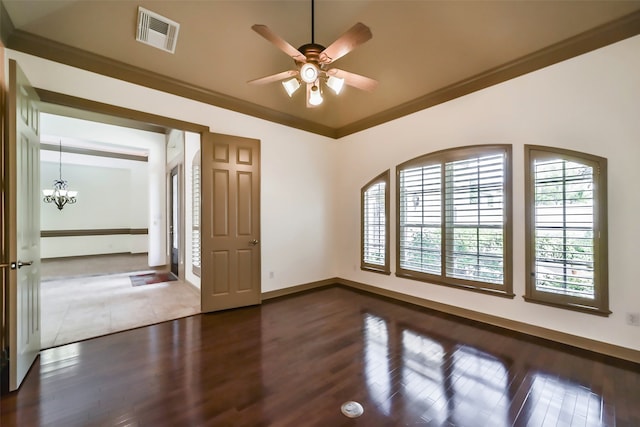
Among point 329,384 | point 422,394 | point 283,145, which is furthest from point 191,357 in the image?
point 283,145

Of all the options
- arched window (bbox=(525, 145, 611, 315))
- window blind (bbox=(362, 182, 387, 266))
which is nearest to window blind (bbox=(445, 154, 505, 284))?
arched window (bbox=(525, 145, 611, 315))

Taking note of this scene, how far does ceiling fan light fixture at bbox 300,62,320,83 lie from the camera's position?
7.97ft

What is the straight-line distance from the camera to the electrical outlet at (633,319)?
2.48 m

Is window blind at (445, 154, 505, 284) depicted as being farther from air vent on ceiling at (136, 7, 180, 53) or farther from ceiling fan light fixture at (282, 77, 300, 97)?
air vent on ceiling at (136, 7, 180, 53)

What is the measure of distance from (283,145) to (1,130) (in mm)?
3228

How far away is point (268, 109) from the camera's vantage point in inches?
174

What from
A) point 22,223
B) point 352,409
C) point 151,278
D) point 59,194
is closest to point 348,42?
point 352,409

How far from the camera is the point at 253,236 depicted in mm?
4191

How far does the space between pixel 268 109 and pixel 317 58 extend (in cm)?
218

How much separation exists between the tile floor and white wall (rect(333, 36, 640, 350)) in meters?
3.64

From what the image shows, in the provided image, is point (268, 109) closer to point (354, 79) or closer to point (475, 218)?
point (354, 79)

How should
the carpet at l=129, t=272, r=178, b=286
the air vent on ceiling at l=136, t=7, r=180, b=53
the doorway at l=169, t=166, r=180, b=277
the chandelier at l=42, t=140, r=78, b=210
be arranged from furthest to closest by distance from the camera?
the chandelier at l=42, t=140, r=78, b=210, the doorway at l=169, t=166, r=180, b=277, the carpet at l=129, t=272, r=178, b=286, the air vent on ceiling at l=136, t=7, r=180, b=53

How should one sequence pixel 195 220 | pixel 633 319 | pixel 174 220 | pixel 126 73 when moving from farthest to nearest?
pixel 174 220 < pixel 195 220 < pixel 126 73 < pixel 633 319

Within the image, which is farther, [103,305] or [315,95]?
[103,305]
